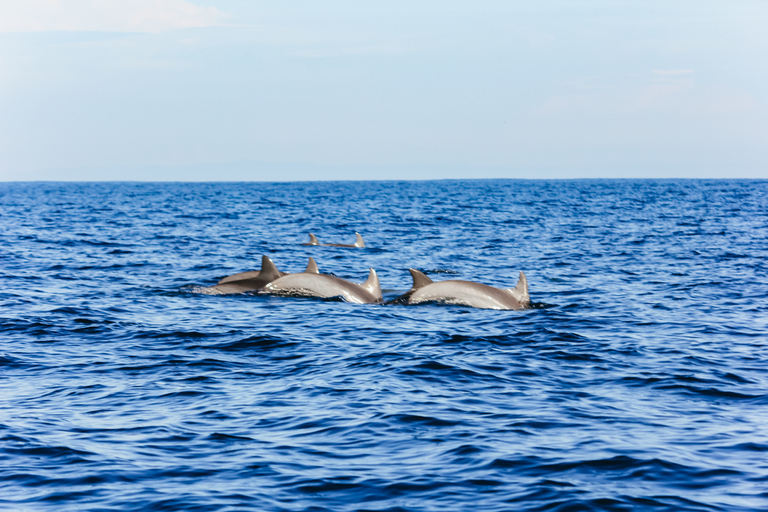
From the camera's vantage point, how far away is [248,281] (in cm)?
2189

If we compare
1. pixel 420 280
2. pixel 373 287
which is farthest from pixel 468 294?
pixel 373 287

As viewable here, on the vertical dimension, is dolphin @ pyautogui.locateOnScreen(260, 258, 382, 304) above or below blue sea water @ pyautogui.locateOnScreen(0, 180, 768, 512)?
above

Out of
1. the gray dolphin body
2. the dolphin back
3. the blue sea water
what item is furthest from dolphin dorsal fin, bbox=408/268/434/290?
the dolphin back

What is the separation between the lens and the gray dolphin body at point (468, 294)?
64.8 feet

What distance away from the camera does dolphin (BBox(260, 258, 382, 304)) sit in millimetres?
20859

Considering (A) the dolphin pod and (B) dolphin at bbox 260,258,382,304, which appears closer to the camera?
(A) the dolphin pod

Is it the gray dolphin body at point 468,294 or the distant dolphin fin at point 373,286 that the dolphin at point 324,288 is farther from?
the gray dolphin body at point 468,294

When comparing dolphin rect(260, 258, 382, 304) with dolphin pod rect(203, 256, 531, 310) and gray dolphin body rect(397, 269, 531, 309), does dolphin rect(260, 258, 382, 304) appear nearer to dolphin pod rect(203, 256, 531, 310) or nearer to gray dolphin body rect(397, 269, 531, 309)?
dolphin pod rect(203, 256, 531, 310)

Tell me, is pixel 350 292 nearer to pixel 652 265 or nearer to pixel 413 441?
pixel 413 441

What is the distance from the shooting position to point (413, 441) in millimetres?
10000

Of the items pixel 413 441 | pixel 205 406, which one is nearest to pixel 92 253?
pixel 205 406

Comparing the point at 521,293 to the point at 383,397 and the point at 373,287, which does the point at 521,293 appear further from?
the point at 383,397

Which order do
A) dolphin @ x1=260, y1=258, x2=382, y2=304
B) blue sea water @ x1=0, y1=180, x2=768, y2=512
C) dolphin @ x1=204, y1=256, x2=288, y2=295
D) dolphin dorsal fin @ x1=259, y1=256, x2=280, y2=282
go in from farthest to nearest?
dolphin @ x1=204, y1=256, x2=288, y2=295
dolphin dorsal fin @ x1=259, y1=256, x2=280, y2=282
dolphin @ x1=260, y1=258, x2=382, y2=304
blue sea water @ x1=0, y1=180, x2=768, y2=512

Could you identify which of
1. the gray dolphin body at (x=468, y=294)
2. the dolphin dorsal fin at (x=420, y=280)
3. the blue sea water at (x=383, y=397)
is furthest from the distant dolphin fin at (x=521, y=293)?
the dolphin dorsal fin at (x=420, y=280)
